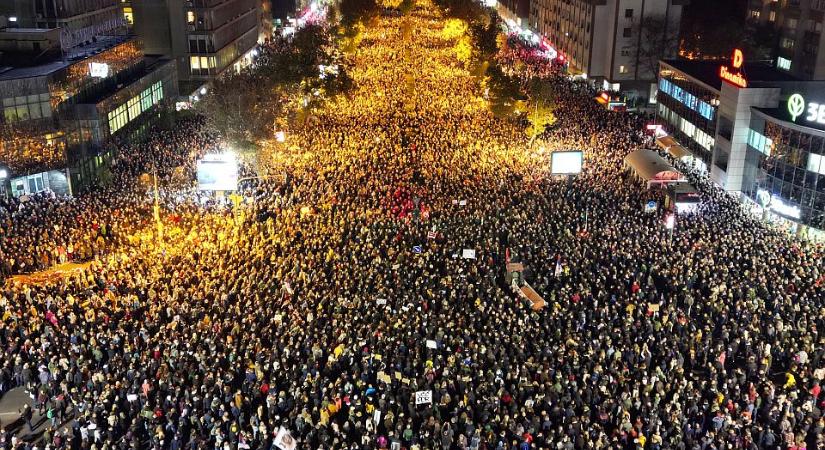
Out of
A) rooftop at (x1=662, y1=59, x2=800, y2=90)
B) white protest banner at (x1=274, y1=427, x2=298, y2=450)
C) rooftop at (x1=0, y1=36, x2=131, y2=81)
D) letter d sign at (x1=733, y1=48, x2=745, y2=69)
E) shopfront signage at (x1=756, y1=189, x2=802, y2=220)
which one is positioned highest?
letter d sign at (x1=733, y1=48, x2=745, y2=69)

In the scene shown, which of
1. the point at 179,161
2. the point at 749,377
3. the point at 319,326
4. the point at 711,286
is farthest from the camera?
the point at 179,161

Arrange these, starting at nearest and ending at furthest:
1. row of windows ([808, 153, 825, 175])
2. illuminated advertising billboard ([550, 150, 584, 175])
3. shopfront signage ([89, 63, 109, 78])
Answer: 1. row of windows ([808, 153, 825, 175])
2. illuminated advertising billboard ([550, 150, 584, 175])
3. shopfront signage ([89, 63, 109, 78])

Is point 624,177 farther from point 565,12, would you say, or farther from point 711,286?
point 565,12

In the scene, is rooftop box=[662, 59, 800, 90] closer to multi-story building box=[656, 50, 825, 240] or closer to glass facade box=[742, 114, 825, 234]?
multi-story building box=[656, 50, 825, 240]

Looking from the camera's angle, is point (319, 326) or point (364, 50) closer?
point (319, 326)

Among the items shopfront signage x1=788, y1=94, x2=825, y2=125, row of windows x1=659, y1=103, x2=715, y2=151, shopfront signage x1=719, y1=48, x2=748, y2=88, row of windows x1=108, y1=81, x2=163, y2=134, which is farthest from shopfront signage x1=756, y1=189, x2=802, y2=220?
row of windows x1=108, y1=81, x2=163, y2=134

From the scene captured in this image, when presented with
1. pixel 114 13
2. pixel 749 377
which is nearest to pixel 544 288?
pixel 749 377
